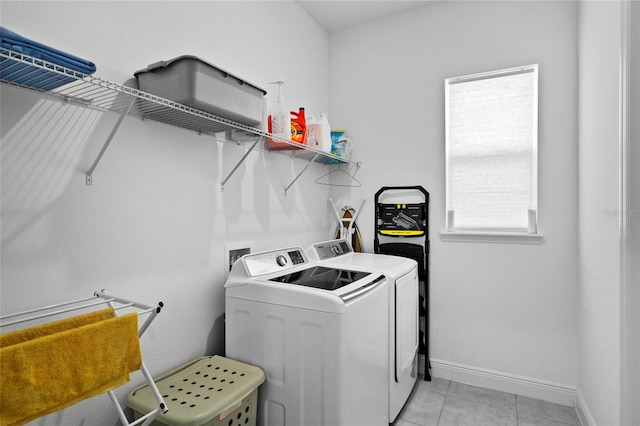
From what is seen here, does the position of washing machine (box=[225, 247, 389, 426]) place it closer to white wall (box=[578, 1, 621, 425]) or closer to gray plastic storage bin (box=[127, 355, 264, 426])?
gray plastic storage bin (box=[127, 355, 264, 426])

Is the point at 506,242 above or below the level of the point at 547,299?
above

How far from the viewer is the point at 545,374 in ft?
7.77

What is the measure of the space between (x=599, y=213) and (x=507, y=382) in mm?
1362

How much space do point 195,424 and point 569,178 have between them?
2.49 meters

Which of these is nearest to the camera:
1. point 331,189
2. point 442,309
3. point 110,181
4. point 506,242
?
point 110,181

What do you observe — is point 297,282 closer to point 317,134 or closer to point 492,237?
point 317,134

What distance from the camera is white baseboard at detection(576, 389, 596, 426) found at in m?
1.94

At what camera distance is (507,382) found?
2459 mm

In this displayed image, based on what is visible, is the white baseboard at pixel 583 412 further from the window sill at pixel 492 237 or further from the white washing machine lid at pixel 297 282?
the white washing machine lid at pixel 297 282

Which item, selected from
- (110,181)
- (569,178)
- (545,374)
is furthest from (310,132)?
(545,374)

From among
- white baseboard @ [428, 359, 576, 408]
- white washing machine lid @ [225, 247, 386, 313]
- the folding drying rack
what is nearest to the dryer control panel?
white washing machine lid @ [225, 247, 386, 313]

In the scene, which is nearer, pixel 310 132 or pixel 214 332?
pixel 214 332

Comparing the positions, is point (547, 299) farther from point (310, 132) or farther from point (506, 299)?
point (310, 132)

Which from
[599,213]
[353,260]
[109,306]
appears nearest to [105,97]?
[109,306]
